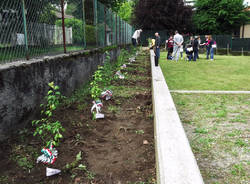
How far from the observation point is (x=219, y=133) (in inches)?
141

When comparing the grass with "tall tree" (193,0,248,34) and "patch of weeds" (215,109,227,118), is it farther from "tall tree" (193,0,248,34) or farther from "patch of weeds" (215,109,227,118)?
"tall tree" (193,0,248,34)

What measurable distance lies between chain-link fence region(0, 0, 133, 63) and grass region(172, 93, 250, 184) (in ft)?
9.65

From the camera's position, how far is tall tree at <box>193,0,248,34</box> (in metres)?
37.3

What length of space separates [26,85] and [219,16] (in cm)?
4034

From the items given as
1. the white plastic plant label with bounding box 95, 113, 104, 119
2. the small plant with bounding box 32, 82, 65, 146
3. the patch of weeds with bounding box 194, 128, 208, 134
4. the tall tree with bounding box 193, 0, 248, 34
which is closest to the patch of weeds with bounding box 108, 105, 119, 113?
the white plastic plant label with bounding box 95, 113, 104, 119

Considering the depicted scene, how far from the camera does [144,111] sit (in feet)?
14.1

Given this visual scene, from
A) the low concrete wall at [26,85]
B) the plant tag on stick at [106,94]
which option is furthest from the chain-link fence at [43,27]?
the plant tag on stick at [106,94]

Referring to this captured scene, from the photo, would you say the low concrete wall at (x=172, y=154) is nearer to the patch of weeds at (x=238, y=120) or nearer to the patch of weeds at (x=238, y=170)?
the patch of weeds at (x=238, y=170)

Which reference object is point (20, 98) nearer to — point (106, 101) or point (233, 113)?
point (106, 101)

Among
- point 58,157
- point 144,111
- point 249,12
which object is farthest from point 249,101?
point 249,12

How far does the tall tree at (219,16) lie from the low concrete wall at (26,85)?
37741 millimetres

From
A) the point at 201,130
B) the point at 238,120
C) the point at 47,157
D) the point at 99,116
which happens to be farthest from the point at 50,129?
the point at 238,120

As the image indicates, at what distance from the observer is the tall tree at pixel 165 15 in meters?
36.4

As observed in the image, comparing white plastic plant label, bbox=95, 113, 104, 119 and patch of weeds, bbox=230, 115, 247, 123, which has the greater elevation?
white plastic plant label, bbox=95, 113, 104, 119
